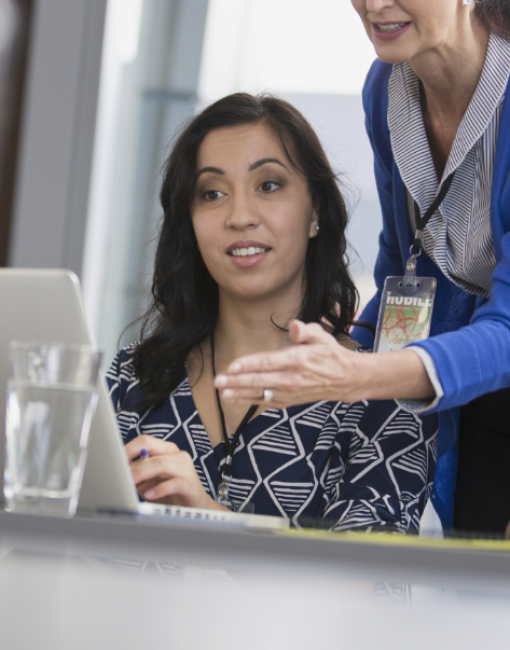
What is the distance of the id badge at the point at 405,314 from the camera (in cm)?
131

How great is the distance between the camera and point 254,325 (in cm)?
147

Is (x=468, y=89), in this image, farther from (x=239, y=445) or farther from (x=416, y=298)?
(x=239, y=445)

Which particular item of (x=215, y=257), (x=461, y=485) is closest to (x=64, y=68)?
(x=215, y=257)

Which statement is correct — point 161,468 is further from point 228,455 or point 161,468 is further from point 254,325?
point 254,325

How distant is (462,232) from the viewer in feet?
4.31

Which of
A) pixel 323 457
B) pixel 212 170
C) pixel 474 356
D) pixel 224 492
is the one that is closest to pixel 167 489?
pixel 224 492

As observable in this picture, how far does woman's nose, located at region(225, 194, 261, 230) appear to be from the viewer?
1.41m

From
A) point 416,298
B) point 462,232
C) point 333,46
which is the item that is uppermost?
point 333,46

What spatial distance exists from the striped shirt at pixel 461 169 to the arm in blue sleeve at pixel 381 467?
0.93ft

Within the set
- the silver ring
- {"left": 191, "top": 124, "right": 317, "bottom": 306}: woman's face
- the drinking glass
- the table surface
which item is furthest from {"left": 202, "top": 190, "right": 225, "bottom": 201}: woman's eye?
the table surface

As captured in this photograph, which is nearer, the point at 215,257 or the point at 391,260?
the point at 215,257

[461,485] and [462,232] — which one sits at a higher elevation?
[462,232]

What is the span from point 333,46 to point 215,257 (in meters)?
1.66

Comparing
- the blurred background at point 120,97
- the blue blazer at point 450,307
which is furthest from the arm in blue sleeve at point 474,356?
the blurred background at point 120,97
